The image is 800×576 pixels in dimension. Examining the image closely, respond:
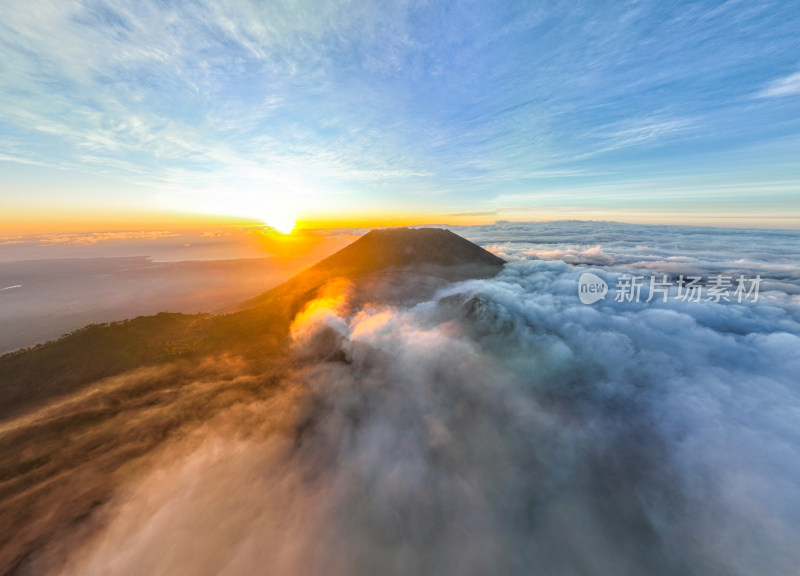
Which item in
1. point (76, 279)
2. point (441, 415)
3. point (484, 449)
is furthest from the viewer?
point (76, 279)

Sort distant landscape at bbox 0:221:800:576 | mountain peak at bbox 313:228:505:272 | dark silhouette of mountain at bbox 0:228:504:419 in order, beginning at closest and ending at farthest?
distant landscape at bbox 0:221:800:576 < dark silhouette of mountain at bbox 0:228:504:419 < mountain peak at bbox 313:228:505:272

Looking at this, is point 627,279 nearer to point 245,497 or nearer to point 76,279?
point 245,497

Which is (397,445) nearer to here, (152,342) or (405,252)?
(152,342)

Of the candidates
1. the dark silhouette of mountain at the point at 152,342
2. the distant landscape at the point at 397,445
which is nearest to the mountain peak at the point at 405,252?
the dark silhouette of mountain at the point at 152,342

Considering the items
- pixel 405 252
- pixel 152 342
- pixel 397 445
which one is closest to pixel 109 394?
pixel 152 342

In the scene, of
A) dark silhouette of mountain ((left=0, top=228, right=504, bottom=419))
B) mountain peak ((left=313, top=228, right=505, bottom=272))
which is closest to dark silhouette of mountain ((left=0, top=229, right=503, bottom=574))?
dark silhouette of mountain ((left=0, top=228, right=504, bottom=419))

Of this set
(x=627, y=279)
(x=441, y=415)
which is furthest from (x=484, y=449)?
(x=627, y=279)

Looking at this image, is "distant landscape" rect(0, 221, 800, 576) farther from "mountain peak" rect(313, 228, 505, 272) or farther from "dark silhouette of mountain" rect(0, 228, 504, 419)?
"mountain peak" rect(313, 228, 505, 272)

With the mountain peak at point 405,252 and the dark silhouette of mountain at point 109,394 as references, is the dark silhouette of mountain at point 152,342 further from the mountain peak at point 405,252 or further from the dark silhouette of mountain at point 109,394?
the mountain peak at point 405,252

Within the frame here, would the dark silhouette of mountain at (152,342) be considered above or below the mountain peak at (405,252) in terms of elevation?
below
